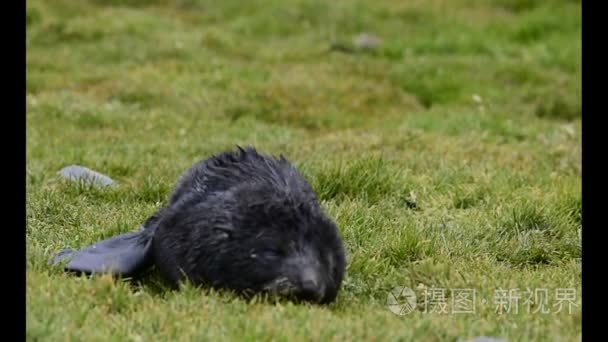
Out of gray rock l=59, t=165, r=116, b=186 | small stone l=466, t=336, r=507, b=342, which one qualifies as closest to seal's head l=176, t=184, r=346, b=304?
small stone l=466, t=336, r=507, b=342

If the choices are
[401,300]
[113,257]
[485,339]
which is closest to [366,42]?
[401,300]

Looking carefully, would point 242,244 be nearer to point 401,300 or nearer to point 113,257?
point 113,257

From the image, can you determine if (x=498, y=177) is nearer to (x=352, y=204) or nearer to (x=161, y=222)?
(x=352, y=204)

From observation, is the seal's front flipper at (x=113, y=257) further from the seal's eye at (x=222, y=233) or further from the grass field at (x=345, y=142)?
the seal's eye at (x=222, y=233)

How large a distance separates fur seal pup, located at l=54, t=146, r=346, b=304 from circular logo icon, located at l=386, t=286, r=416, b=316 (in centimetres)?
32

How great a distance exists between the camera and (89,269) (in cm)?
486

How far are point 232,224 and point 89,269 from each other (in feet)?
2.53

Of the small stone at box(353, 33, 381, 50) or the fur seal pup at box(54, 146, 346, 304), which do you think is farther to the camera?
the small stone at box(353, 33, 381, 50)

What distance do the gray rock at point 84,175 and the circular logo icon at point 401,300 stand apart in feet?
9.35

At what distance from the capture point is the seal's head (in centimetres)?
452

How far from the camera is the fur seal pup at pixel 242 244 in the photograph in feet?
14.9

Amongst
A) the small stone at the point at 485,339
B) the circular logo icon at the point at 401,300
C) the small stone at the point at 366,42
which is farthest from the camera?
the small stone at the point at 366,42

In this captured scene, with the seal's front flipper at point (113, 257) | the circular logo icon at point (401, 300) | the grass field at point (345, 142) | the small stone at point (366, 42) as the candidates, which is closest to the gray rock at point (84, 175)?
the grass field at point (345, 142)

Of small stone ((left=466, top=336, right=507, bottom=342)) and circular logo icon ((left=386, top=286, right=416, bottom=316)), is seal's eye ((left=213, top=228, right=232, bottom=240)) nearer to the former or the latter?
circular logo icon ((left=386, top=286, right=416, bottom=316))
